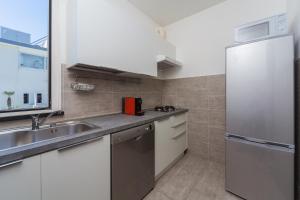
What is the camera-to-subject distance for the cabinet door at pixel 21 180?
0.66 meters

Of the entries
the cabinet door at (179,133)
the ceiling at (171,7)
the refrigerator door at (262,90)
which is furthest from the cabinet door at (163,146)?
the ceiling at (171,7)

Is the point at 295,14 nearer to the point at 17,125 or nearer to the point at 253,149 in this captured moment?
the point at 253,149

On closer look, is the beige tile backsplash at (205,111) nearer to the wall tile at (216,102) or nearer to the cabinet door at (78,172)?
the wall tile at (216,102)

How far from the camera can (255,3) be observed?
6.26 ft

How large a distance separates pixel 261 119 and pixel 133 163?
4.19ft

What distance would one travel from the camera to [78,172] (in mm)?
932

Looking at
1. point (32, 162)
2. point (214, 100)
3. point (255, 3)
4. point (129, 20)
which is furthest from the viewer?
point (214, 100)

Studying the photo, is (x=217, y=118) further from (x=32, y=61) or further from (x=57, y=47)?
(x=32, y=61)

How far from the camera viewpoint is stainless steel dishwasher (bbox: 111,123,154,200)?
1.16 m

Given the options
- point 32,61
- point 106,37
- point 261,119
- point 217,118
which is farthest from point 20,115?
point 217,118

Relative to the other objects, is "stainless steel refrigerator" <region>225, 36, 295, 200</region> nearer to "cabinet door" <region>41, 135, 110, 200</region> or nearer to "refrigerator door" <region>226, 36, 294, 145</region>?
"refrigerator door" <region>226, 36, 294, 145</region>

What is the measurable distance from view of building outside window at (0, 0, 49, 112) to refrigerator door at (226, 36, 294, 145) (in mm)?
1906

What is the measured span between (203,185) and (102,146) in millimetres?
1374

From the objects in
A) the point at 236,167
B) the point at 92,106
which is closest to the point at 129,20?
the point at 92,106
